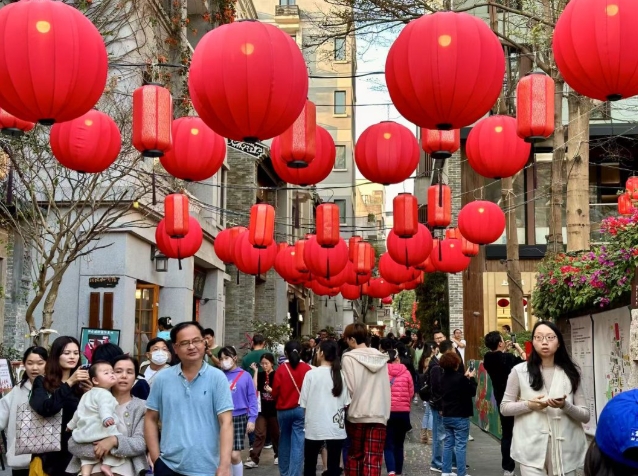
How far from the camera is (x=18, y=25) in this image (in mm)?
6984

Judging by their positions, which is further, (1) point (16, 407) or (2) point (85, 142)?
(2) point (85, 142)

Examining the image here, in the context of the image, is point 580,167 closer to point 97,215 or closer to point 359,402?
point 359,402

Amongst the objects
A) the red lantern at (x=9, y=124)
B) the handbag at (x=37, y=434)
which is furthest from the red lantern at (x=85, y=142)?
the handbag at (x=37, y=434)

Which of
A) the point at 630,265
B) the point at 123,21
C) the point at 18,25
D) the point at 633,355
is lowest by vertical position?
the point at 633,355

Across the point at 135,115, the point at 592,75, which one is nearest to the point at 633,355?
the point at 592,75

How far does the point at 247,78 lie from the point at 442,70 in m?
1.60

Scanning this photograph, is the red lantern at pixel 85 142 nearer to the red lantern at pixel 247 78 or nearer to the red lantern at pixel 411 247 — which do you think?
the red lantern at pixel 247 78

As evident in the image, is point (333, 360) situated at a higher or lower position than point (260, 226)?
lower

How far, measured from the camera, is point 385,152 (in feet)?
36.2

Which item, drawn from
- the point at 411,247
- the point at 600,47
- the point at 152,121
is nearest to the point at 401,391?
the point at 411,247

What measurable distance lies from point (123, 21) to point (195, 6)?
26.6 ft

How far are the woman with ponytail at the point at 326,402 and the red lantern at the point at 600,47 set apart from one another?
13.7 ft

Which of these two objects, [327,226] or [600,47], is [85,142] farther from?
[327,226]

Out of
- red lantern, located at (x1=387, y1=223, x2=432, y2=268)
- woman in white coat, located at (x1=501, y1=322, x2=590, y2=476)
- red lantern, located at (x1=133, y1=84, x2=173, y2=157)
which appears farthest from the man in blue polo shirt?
red lantern, located at (x1=387, y1=223, x2=432, y2=268)
